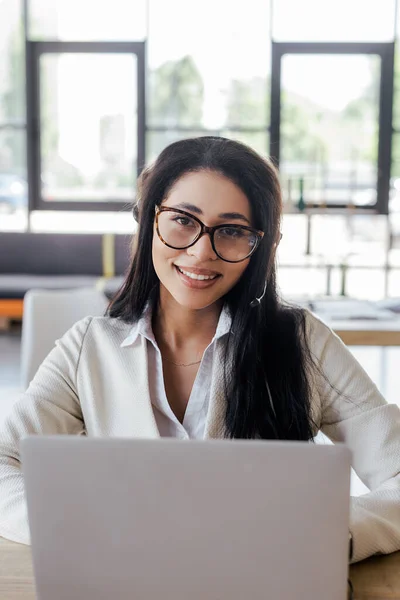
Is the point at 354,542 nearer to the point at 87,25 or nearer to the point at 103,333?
the point at 103,333

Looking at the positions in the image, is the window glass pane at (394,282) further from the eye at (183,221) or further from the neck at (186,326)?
the eye at (183,221)

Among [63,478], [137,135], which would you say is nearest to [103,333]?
[63,478]

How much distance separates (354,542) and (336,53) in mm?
6779

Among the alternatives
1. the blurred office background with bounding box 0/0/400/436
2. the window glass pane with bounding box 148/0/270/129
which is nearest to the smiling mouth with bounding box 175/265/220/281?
the blurred office background with bounding box 0/0/400/436

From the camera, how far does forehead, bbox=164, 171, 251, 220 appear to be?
1524mm

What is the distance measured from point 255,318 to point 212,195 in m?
0.26

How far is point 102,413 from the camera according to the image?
1.60m

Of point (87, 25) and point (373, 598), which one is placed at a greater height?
point (87, 25)

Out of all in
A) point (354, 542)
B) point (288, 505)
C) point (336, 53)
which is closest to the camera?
point (288, 505)

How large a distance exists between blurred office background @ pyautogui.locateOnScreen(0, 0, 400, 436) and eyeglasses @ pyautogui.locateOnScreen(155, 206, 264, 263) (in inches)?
230

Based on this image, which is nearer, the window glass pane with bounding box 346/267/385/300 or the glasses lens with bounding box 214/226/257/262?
the glasses lens with bounding box 214/226/257/262

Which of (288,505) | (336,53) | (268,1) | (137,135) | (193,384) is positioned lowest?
(193,384)

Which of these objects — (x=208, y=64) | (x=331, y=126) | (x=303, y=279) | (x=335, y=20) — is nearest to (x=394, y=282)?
(x=303, y=279)

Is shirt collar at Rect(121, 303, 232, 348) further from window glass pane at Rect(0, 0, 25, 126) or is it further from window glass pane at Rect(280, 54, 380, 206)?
window glass pane at Rect(0, 0, 25, 126)
